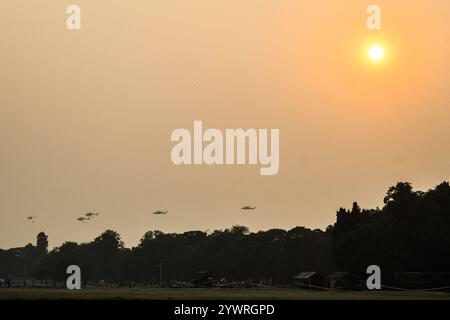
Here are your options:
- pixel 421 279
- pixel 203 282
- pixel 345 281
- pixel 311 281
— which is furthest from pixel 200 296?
pixel 203 282

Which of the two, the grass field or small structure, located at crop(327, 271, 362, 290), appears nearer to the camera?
the grass field

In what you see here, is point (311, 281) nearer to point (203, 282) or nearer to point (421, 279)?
point (421, 279)

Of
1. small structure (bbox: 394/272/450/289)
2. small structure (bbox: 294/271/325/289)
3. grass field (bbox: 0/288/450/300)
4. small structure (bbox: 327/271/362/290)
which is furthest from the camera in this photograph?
small structure (bbox: 294/271/325/289)

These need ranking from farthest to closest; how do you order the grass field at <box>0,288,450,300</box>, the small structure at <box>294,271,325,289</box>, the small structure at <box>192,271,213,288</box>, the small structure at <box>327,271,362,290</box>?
the small structure at <box>192,271,213,288</box> < the small structure at <box>294,271,325,289</box> < the small structure at <box>327,271,362,290</box> < the grass field at <box>0,288,450,300</box>

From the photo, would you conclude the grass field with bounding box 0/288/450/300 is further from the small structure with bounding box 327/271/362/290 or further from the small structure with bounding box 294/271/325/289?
the small structure with bounding box 294/271/325/289

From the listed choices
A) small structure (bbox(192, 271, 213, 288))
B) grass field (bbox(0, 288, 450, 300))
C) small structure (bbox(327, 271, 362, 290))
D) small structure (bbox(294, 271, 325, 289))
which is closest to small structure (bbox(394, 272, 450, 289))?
small structure (bbox(327, 271, 362, 290))

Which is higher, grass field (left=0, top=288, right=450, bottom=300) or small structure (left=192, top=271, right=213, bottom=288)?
small structure (left=192, top=271, right=213, bottom=288)

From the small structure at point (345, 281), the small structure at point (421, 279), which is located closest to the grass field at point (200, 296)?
the small structure at point (421, 279)

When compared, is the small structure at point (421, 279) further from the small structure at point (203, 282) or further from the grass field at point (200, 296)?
the small structure at point (203, 282)
